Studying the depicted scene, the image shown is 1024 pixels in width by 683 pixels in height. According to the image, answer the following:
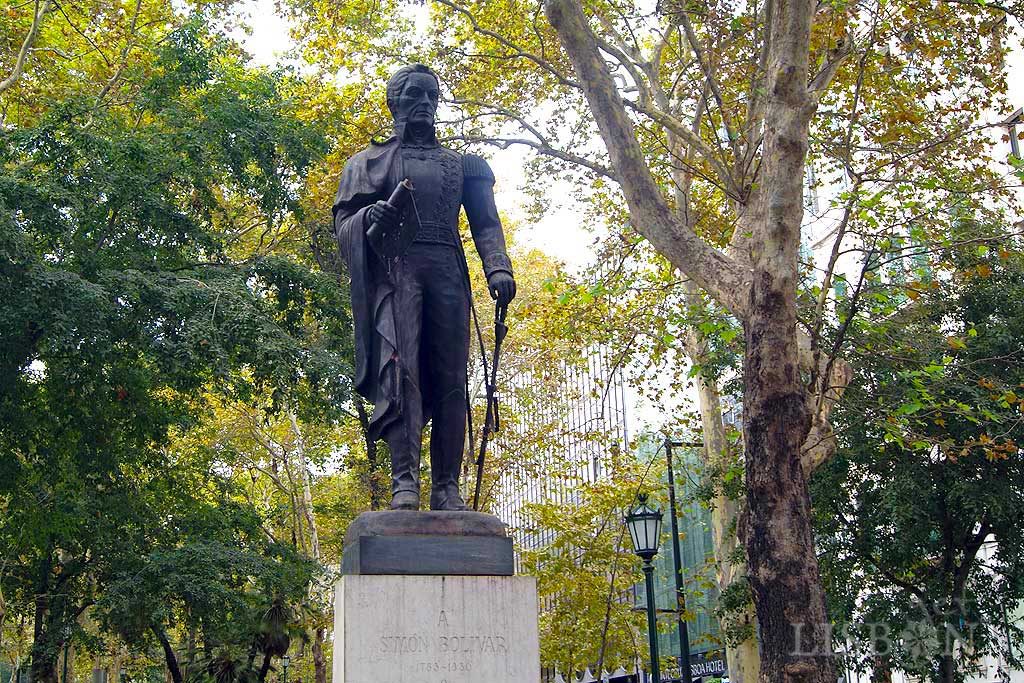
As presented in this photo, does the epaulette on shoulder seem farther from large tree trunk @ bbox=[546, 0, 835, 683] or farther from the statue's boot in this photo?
large tree trunk @ bbox=[546, 0, 835, 683]

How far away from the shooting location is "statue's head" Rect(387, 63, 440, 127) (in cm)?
683

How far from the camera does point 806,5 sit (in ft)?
37.8

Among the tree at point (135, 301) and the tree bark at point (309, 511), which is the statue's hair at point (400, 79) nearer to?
the tree at point (135, 301)

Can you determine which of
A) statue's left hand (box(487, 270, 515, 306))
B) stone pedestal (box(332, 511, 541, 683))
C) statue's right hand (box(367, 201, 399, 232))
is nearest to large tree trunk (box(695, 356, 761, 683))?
statue's left hand (box(487, 270, 515, 306))

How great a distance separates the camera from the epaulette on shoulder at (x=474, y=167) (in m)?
7.04

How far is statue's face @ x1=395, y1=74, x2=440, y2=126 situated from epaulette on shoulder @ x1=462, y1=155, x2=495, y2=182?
0.31 metres

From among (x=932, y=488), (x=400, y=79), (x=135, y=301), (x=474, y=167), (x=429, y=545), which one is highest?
(x=135, y=301)

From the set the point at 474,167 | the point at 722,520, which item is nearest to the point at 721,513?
the point at 722,520

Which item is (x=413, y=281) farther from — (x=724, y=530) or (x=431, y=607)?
(x=724, y=530)

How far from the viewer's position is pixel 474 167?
7.05 m

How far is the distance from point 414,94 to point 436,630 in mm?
3069

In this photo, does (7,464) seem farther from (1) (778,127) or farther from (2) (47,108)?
(1) (778,127)

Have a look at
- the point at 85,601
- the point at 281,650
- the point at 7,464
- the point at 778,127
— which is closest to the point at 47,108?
the point at 7,464

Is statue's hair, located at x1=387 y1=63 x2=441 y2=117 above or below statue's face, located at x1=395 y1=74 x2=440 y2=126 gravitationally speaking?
above
